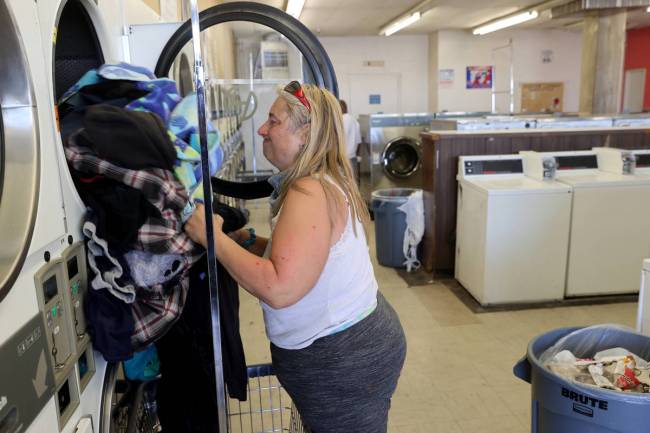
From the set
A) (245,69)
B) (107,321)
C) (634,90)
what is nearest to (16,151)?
(107,321)

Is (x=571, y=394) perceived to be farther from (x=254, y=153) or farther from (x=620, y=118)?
(x=254, y=153)

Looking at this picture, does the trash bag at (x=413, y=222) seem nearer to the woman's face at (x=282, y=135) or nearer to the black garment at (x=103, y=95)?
the woman's face at (x=282, y=135)

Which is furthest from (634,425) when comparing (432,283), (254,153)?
(254,153)

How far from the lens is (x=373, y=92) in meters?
10.5

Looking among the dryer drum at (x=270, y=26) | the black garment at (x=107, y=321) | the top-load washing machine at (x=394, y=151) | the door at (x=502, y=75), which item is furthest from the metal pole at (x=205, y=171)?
the door at (x=502, y=75)

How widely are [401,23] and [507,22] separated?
1780mm

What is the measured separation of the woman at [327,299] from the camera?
131cm

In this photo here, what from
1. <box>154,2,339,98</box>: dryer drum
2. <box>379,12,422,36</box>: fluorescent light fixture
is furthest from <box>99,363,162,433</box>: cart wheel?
<box>379,12,422,36</box>: fluorescent light fixture

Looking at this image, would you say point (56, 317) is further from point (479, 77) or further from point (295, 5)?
Result: point (479, 77)

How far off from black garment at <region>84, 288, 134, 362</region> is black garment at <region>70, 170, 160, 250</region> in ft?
0.38

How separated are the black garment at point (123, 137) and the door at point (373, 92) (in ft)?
31.6

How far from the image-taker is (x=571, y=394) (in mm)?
1566

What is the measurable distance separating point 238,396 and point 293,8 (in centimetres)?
656

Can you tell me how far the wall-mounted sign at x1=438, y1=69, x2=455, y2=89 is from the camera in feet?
33.3
